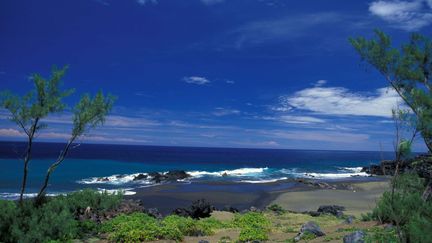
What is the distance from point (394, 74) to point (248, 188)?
1030 inches

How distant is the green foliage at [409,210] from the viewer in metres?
7.66

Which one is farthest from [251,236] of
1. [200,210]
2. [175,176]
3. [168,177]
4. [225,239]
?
[175,176]

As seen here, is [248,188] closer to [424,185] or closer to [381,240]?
[424,185]

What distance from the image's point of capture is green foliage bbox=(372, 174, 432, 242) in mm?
7664

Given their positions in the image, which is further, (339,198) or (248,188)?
(248,188)

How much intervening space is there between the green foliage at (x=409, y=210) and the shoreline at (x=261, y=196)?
41.6ft

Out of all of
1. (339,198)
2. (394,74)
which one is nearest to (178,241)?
(394,74)

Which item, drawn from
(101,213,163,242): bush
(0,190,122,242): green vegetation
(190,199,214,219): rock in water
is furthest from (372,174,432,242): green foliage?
(0,190,122,242): green vegetation

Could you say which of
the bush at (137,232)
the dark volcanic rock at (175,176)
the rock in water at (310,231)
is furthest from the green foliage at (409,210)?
the dark volcanic rock at (175,176)

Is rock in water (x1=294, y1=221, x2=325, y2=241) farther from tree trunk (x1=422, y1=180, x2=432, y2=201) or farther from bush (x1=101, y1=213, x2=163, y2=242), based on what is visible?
bush (x1=101, y1=213, x2=163, y2=242)

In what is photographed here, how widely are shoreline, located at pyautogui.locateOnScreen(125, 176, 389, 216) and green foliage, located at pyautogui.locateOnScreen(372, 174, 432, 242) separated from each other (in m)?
12.7

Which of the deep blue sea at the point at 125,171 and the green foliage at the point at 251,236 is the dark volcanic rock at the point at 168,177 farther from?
the green foliage at the point at 251,236

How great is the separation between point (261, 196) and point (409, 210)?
78.9 ft

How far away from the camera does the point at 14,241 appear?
12375 millimetres
